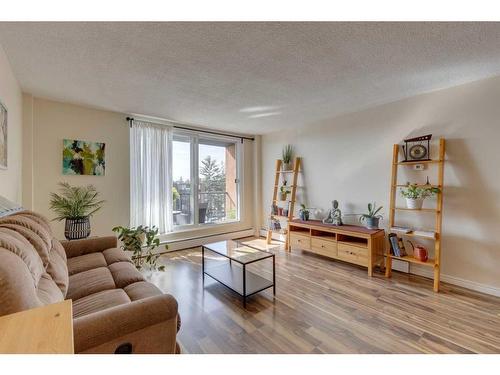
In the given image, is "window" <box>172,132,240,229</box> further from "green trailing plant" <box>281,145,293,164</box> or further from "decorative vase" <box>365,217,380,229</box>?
"decorative vase" <box>365,217,380,229</box>

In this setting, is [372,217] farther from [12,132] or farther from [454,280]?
[12,132]

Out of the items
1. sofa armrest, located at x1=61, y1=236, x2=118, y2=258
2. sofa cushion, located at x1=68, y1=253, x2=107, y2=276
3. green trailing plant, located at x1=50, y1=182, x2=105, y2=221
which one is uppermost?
green trailing plant, located at x1=50, y1=182, x2=105, y2=221

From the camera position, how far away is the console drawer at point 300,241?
11.4 ft

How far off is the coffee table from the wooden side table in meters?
1.54

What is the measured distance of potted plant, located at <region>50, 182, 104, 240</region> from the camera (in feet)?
8.67

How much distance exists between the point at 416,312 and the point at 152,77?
3.25 meters

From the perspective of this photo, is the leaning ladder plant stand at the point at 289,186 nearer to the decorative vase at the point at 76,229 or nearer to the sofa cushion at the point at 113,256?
the sofa cushion at the point at 113,256

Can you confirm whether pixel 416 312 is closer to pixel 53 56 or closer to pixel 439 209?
pixel 439 209

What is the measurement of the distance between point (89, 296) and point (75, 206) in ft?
5.50

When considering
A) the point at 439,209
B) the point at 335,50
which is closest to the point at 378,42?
the point at 335,50

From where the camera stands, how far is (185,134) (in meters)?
4.07

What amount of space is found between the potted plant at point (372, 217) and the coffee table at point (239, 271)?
4.80 feet

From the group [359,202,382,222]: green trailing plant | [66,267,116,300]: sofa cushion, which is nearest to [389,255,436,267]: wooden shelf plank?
[359,202,382,222]: green trailing plant

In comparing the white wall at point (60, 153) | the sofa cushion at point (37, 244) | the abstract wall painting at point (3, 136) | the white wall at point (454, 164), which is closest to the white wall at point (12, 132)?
the abstract wall painting at point (3, 136)
